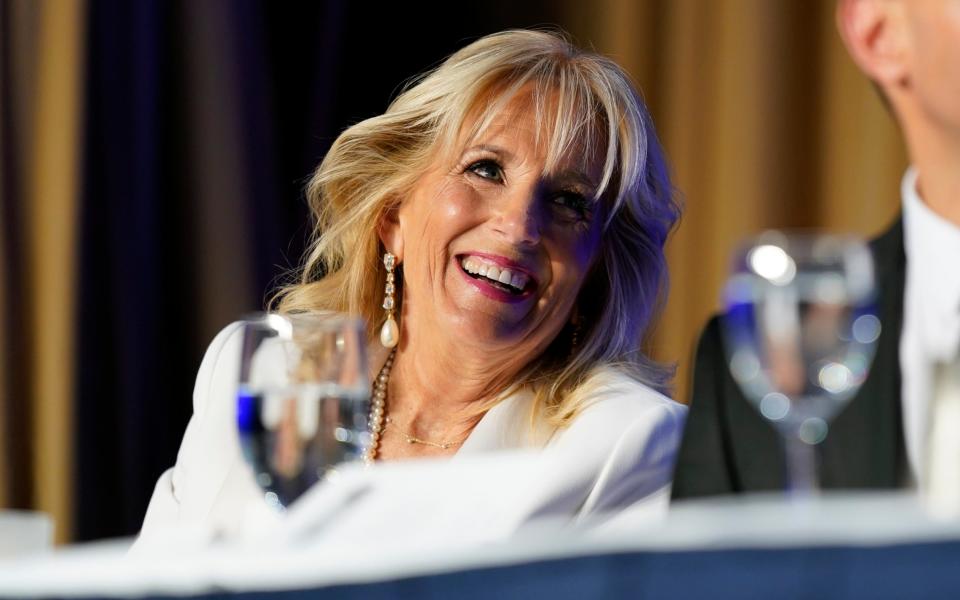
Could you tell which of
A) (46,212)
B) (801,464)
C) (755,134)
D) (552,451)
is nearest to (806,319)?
(801,464)

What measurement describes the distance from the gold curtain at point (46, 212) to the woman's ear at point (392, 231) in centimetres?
153

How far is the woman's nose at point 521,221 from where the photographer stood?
72.8 inches

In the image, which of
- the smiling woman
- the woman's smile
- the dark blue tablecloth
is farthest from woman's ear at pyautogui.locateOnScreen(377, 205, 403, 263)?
the dark blue tablecloth

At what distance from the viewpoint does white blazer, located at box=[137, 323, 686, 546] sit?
5.15 feet

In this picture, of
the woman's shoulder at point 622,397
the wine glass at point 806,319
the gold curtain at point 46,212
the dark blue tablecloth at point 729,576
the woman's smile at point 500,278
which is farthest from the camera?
the gold curtain at point 46,212

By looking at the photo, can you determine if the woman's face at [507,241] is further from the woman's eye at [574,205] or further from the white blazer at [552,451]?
the white blazer at [552,451]

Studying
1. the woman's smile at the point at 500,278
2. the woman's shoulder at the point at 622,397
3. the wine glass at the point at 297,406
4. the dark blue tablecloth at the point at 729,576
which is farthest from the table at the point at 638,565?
the woman's smile at the point at 500,278

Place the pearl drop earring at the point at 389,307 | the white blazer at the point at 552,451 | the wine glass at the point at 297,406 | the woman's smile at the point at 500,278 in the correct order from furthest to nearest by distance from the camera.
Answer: the pearl drop earring at the point at 389,307 < the woman's smile at the point at 500,278 < the white blazer at the point at 552,451 < the wine glass at the point at 297,406

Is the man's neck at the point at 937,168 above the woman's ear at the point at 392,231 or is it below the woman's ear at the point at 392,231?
above

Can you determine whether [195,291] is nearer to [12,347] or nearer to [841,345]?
[12,347]

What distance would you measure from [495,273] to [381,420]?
296 mm

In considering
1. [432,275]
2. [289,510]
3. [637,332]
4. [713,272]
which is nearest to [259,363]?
[289,510]

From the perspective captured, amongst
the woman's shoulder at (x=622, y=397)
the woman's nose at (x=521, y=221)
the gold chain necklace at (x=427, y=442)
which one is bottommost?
the gold chain necklace at (x=427, y=442)

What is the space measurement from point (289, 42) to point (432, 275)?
6.58ft
